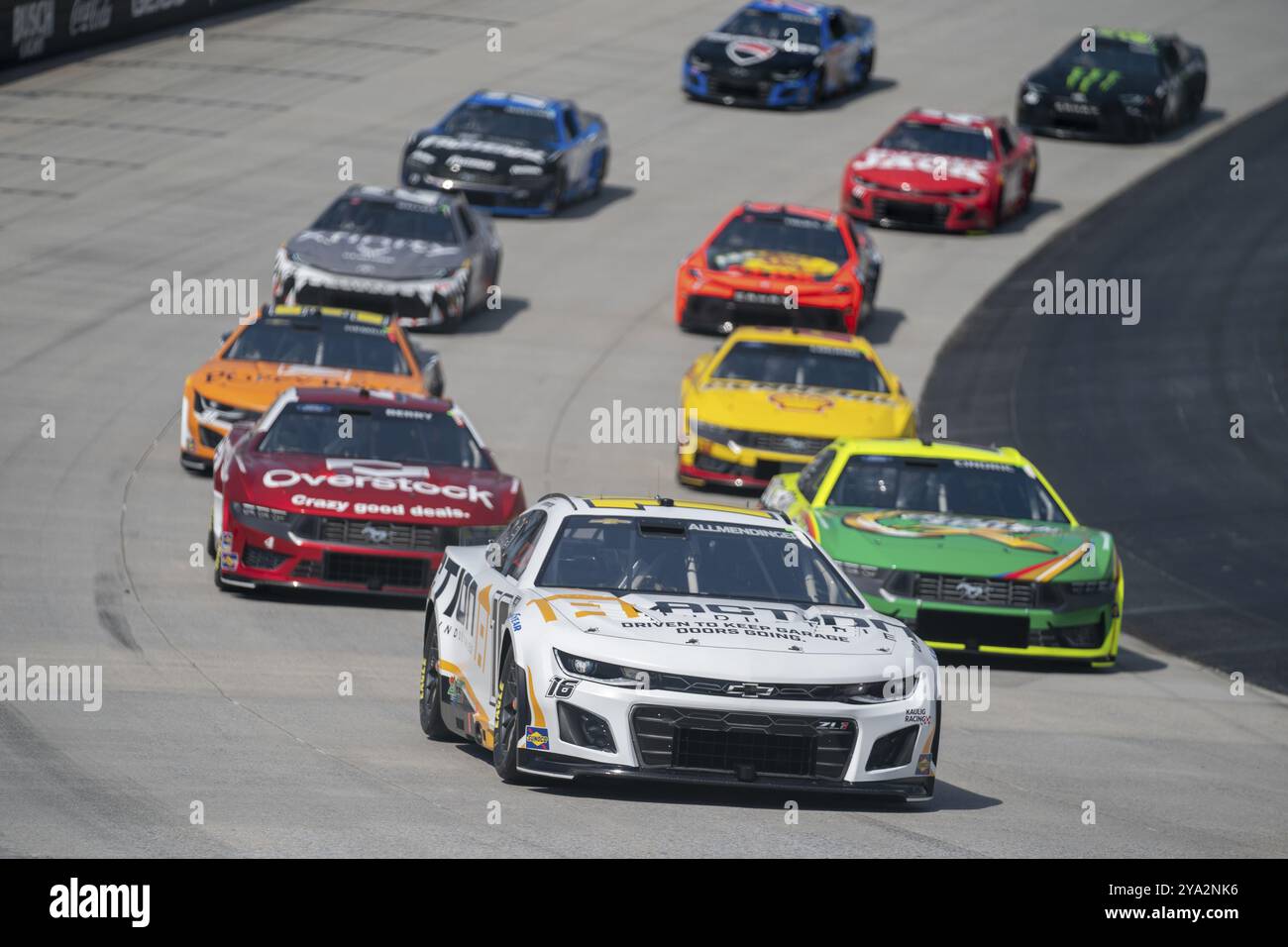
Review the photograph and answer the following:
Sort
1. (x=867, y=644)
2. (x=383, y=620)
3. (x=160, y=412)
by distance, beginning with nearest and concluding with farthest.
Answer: (x=867, y=644) → (x=383, y=620) → (x=160, y=412)

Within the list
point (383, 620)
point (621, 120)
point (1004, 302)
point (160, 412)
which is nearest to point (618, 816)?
point (383, 620)

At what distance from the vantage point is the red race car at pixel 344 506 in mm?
14812

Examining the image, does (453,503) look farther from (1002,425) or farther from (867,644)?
(1002,425)

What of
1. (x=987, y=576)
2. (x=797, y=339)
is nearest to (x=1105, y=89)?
(x=797, y=339)

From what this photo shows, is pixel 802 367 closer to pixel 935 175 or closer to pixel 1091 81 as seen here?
pixel 935 175

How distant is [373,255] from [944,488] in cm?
1003

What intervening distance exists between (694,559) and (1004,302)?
18.8 m

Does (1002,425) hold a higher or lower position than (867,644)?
lower

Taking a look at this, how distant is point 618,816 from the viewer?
29.6 ft

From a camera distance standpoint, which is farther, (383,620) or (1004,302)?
(1004,302)
